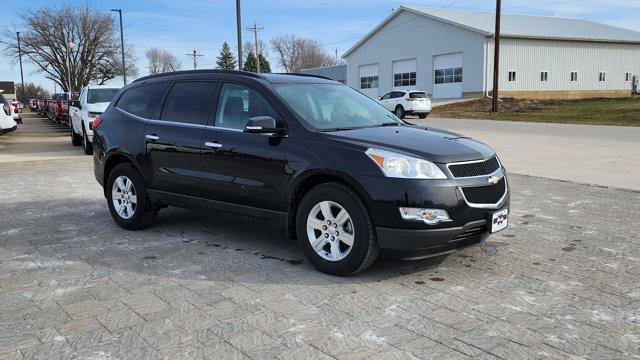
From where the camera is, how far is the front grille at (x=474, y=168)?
4484 mm

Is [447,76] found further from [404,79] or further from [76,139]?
[76,139]

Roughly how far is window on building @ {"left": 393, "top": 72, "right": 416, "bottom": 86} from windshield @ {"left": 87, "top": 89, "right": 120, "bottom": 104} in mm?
33766

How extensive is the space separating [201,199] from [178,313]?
1.89m

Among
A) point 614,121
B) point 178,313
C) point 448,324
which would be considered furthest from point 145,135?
point 614,121

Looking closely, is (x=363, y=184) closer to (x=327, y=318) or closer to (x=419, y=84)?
(x=327, y=318)

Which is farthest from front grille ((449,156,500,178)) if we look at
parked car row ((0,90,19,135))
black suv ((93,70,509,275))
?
parked car row ((0,90,19,135))

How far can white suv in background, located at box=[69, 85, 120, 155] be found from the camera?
14.8 m

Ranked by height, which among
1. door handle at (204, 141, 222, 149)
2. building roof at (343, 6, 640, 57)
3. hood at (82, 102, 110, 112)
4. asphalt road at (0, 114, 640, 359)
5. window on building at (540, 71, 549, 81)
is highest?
building roof at (343, 6, 640, 57)

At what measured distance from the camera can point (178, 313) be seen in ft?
13.0

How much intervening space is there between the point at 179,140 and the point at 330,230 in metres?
2.07

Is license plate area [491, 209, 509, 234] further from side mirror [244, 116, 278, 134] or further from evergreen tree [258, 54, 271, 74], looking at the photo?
evergreen tree [258, 54, 271, 74]

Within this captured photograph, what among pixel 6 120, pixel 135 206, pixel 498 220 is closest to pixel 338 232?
pixel 498 220

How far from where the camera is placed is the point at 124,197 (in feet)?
21.4

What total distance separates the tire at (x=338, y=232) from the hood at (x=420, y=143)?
1.51 ft
